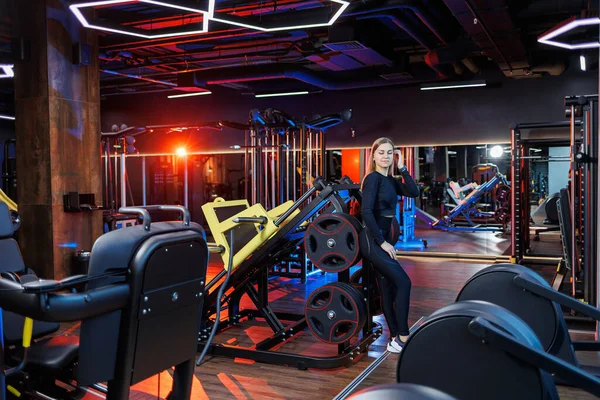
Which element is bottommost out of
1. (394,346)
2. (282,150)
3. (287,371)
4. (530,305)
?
(287,371)

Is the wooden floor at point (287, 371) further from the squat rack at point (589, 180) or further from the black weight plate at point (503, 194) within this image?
the black weight plate at point (503, 194)

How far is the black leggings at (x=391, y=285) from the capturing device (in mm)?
4090

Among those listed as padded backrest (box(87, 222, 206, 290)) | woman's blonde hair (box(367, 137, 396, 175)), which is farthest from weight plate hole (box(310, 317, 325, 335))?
padded backrest (box(87, 222, 206, 290))

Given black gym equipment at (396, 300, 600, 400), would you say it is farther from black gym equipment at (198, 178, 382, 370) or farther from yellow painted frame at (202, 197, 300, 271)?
yellow painted frame at (202, 197, 300, 271)

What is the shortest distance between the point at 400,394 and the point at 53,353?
222cm

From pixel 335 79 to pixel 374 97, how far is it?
87 cm

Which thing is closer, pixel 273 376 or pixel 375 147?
pixel 273 376

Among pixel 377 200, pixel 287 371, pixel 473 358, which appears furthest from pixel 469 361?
pixel 377 200

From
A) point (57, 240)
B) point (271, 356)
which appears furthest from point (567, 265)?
point (57, 240)

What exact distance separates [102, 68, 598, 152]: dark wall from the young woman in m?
6.00

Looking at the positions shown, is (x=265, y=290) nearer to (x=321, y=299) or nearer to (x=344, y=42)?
(x=321, y=299)

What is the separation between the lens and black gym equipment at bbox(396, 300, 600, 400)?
1.87m

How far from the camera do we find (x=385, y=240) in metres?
4.28

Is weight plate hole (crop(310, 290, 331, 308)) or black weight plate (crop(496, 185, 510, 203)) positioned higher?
black weight plate (crop(496, 185, 510, 203))
